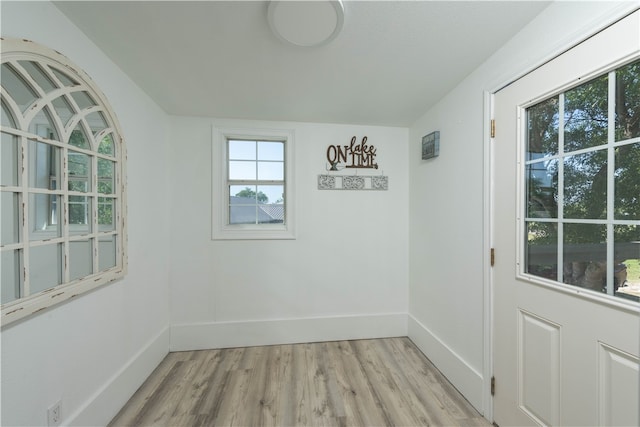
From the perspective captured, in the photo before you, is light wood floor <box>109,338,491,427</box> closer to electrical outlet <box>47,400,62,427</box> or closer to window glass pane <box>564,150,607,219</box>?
electrical outlet <box>47,400,62,427</box>

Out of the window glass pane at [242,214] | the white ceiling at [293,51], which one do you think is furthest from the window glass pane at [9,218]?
the window glass pane at [242,214]

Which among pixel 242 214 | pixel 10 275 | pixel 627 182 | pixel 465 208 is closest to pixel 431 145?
pixel 465 208

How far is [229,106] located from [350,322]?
7.93ft

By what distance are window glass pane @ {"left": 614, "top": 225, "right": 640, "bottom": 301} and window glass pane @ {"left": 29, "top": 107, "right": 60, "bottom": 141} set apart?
2.48 meters

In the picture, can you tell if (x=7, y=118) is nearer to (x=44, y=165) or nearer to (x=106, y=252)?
(x=44, y=165)

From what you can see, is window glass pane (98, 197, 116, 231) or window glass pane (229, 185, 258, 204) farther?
window glass pane (229, 185, 258, 204)

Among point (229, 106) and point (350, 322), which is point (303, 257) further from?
point (229, 106)

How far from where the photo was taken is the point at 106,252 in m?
1.47

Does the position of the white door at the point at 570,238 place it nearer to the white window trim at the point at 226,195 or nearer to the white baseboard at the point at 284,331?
the white baseboard at the point at 284,331

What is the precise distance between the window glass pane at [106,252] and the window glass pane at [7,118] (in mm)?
701

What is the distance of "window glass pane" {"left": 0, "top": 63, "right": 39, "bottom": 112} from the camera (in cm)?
93

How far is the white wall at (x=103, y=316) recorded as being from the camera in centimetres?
100

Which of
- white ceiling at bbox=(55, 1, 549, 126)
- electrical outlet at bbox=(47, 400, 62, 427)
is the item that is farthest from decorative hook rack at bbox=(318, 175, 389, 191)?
electrical outlet at bbox=(47, 400, 62, 427)

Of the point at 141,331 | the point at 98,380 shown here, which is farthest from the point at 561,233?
the point at 141,331
